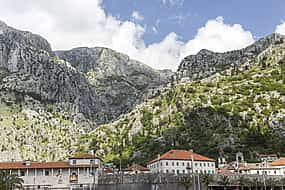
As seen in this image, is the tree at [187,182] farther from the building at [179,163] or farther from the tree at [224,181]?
the building at [179,163]

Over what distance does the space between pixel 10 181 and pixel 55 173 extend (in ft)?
39.2

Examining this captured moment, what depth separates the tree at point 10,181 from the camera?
224 ft

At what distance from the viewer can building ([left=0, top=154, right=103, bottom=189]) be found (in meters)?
80.1

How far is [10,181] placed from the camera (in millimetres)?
70812

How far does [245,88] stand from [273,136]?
165ft

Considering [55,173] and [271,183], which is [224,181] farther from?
[55,173]

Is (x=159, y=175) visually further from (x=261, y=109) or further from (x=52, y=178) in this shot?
(x=261, y=109)

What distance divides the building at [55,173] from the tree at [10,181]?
3328mm

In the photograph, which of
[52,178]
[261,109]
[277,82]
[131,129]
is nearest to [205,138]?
[261,109]

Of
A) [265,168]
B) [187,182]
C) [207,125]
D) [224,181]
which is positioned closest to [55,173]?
[187,182]

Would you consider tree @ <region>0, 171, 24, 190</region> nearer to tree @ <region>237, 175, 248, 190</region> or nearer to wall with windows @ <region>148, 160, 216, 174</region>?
tree @ <region>237, 175, 248, 190</region>

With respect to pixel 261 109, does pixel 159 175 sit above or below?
below

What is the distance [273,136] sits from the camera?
5792 inches

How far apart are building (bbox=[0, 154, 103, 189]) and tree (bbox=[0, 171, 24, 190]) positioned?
10.9ft
